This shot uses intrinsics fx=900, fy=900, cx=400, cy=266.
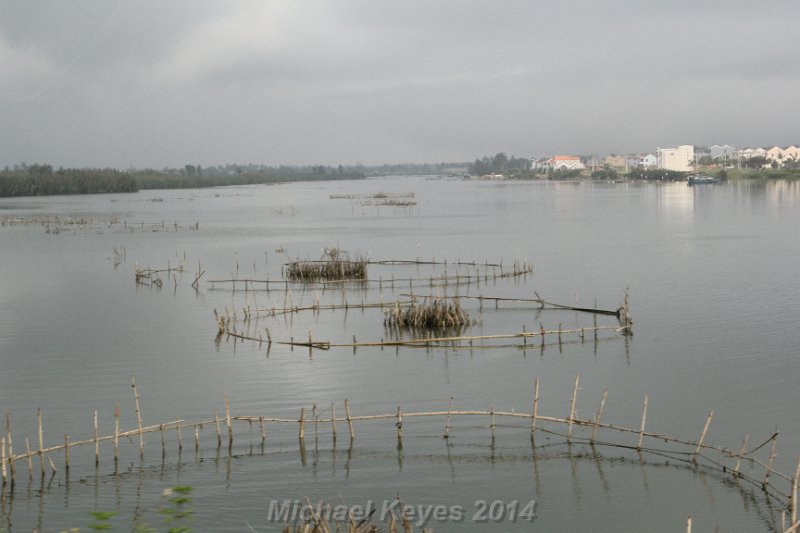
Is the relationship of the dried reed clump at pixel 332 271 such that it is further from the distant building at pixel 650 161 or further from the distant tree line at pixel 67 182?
the distant building at pixel 650 161

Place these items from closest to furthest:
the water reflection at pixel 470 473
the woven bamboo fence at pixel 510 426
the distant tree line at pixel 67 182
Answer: the water reflection at pixel 470 473 < the woven bamboo fence at pixel 510 426 < the distant tree line at pixel 67 182

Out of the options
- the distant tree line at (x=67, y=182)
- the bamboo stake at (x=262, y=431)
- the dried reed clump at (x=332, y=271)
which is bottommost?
the bamboo stake at (x=262, y=431)

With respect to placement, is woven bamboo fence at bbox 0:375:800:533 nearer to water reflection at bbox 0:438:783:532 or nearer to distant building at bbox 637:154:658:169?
water reflection at bbox 0:438:783:532

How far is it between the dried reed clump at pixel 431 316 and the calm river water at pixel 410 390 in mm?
489

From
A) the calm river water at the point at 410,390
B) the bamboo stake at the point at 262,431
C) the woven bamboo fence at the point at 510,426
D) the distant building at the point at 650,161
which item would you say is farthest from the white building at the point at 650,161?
the bamboo stake at the point at 262,431

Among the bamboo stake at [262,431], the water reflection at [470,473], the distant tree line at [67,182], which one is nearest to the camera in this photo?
the water reflection at [470,473]

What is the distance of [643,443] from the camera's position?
12.0m

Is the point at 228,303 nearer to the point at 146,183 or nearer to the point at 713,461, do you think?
the point at 713,461

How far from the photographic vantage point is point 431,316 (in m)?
19.6

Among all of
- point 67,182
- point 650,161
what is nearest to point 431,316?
point 67,182

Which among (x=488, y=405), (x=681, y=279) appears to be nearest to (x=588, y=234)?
(x=681, y=279)

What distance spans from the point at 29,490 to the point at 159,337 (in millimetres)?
9390

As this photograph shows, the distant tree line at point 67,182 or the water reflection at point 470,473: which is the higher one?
the distant tree line at point 67,182

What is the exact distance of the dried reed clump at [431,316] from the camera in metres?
19.4
